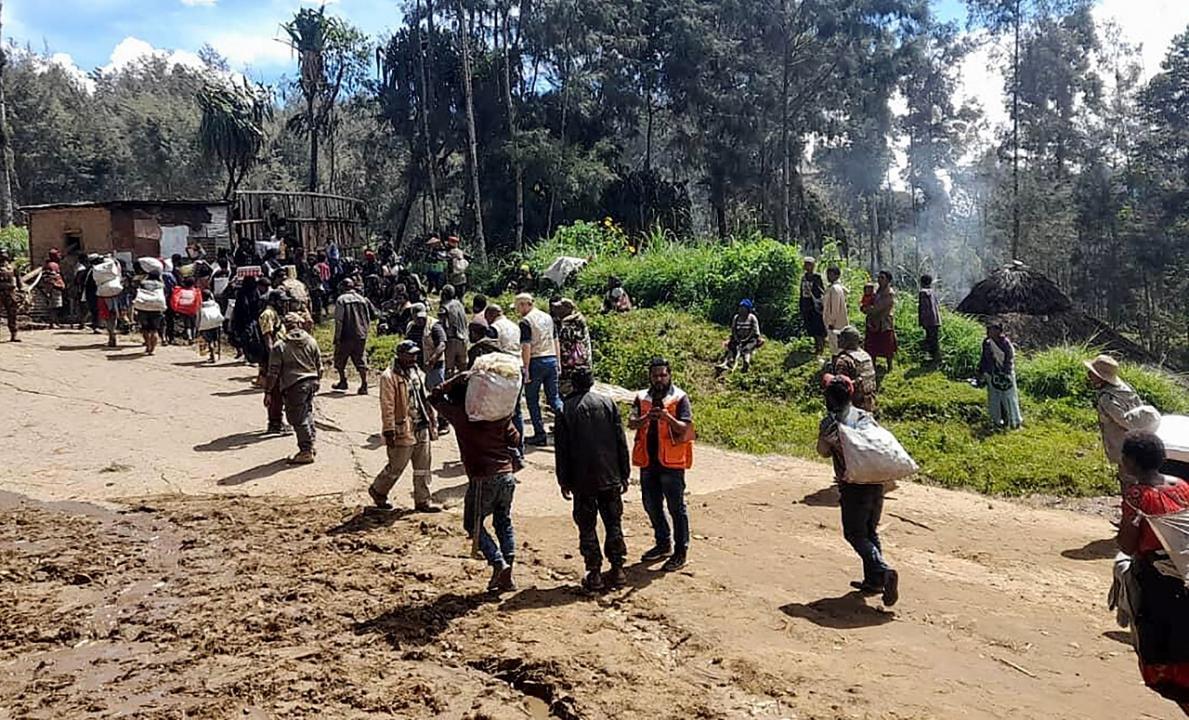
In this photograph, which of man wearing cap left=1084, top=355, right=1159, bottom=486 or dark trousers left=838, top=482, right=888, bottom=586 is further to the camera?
man wearing cap left=1084, top=355, right=1159, bottom=486

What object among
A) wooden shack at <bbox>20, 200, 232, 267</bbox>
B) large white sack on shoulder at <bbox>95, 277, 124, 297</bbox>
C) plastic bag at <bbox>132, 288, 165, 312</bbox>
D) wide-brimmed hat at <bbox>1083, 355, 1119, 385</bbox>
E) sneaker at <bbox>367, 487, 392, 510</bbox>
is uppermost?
wooden shack at <bbox>20, 200, 232, 267</bbox>

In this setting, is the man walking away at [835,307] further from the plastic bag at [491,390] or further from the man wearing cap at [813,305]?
the plastic bag at [491,390]

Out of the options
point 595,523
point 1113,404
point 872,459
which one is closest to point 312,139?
point 595,523

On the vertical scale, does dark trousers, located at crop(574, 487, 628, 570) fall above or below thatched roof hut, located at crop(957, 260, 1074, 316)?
below

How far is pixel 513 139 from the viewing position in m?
29.9

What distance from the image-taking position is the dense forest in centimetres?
3148

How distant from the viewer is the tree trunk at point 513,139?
96.6ft

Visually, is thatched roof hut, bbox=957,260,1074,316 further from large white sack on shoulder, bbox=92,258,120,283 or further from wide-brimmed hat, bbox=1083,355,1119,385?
large white sack on shoulder, bbox=92,258,120,283

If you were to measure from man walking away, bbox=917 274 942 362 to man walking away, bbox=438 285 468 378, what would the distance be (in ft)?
25.5

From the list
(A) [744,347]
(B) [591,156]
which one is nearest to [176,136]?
(B) [591,156]

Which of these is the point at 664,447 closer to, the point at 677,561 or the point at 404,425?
the point at 677,561

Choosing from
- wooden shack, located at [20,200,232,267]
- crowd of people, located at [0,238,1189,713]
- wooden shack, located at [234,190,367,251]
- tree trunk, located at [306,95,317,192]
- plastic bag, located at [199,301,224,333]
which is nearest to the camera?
crowd of people, located at [0,238,1189,713]

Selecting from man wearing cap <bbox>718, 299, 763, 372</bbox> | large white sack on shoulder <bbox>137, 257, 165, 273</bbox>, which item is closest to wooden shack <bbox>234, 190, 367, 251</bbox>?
large white sack on shoulder <bbox>137, 257, 165, 273</bbox>

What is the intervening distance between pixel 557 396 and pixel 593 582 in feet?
13.2
